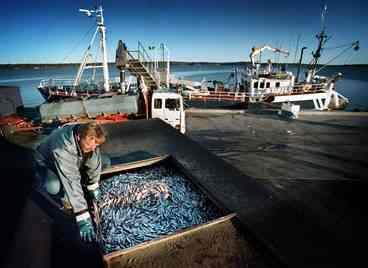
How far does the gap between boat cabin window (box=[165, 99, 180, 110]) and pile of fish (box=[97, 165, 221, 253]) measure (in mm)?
5949

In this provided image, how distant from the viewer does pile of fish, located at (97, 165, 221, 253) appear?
2232 millimetres

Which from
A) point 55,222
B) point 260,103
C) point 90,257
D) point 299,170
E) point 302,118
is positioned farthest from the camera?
point 260,103

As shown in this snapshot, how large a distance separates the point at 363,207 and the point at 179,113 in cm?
679

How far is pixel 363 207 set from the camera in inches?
166

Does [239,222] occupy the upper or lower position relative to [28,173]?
upper

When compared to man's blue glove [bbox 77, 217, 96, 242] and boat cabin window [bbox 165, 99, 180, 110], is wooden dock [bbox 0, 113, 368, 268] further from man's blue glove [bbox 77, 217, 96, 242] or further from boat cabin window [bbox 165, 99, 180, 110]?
boat cabin window [bbox 165, 99, 180, 110]

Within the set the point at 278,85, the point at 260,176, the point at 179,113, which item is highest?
the point at 278,85

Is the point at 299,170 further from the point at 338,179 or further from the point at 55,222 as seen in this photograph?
the point at 55,222

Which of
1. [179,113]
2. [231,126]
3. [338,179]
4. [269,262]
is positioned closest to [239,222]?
[269,262]

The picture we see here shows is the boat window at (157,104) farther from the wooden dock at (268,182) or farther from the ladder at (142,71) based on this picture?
the ladder at (142,71)

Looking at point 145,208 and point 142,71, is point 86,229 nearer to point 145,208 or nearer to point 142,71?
point 145,208

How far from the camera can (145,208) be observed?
2736mm

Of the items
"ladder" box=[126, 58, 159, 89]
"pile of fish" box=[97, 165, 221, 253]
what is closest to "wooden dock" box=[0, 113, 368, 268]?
"pile of fish" box=[97, 165, 221, 253]

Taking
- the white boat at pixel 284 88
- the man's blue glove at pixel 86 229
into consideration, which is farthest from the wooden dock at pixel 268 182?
the white boat at pixel 284 88
